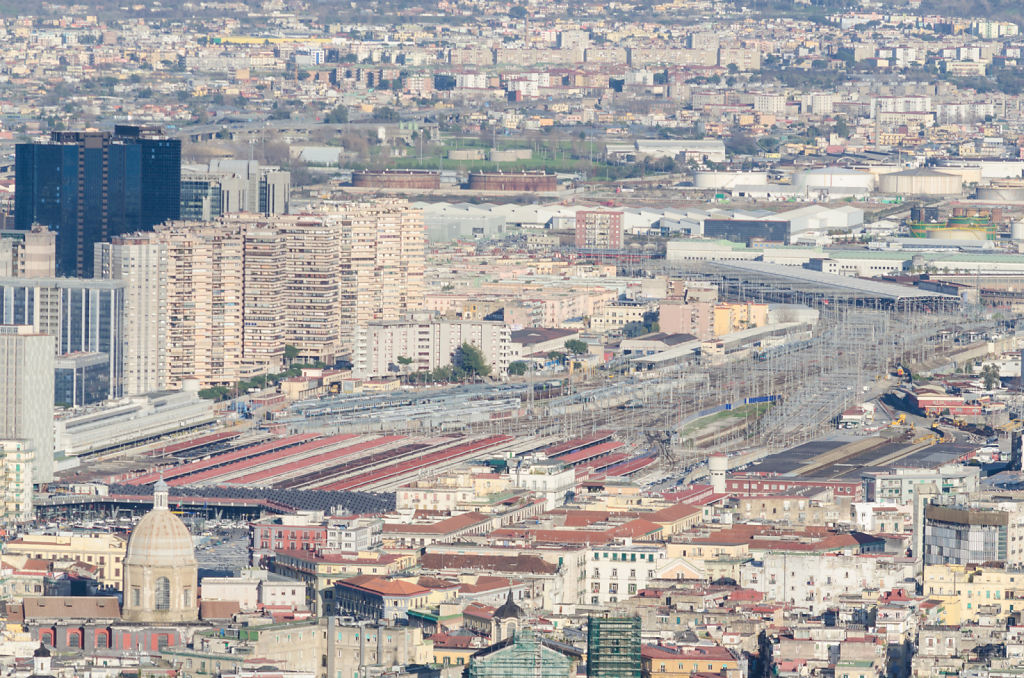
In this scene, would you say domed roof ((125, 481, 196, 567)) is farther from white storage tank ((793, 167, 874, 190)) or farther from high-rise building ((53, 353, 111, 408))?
white storage tank ((793, 167, 874, 190))

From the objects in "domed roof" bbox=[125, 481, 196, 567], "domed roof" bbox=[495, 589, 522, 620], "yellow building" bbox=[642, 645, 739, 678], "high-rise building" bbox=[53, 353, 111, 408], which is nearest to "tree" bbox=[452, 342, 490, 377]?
"high-rise building" bbox=[53, 353, 111, 408]

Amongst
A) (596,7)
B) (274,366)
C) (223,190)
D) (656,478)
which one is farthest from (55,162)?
(596,7)

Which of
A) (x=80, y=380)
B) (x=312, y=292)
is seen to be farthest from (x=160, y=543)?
(x=312, y=292)

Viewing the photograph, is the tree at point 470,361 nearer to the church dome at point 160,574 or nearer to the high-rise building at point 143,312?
the high-rise building at point 143,312

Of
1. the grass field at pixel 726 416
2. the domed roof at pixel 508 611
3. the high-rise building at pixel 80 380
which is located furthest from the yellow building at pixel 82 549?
the high-rise building at pixel 80 380

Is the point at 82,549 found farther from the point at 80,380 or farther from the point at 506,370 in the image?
the point at 506,370

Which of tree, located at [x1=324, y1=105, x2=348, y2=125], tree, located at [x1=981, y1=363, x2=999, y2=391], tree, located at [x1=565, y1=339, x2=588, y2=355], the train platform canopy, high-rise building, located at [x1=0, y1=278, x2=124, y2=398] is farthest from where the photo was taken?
tree, located at [x1=324, y1=105, x2=348, y2=125]
